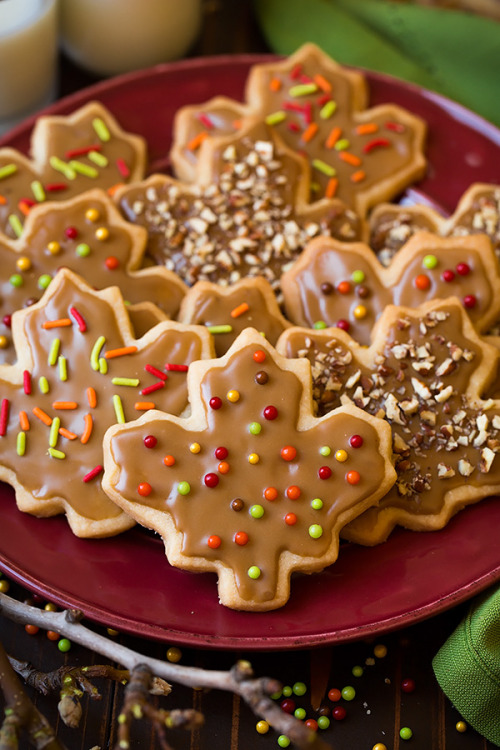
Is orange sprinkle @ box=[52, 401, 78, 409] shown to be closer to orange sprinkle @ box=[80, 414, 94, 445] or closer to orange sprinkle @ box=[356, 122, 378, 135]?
orange sprinkle @ box=[80, 414, 94, 445]

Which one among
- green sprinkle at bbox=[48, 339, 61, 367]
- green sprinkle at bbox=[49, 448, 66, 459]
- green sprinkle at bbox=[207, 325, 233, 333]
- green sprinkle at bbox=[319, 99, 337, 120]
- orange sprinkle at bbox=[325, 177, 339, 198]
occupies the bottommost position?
green sprinkle at bbox=[49, 448, 66, 459]

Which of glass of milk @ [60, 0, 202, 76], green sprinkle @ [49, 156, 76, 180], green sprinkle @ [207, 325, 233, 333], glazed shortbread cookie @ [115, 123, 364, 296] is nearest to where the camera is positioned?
green sprinkle @ [207, 325, 233, 333]

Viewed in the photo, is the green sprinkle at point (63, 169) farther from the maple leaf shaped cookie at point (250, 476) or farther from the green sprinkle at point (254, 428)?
the green sprinkle at point (254, 428)

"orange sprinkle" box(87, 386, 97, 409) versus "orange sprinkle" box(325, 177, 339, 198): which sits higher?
"orange sprinkle" box(325, 177, 339, 198)

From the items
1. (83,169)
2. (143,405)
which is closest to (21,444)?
(143,405)

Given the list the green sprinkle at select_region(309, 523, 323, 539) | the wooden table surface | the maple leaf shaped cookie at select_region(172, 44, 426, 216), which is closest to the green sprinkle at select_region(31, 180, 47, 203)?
the maple leaf shaped cookie at select_region(172, 44, 426, 216)

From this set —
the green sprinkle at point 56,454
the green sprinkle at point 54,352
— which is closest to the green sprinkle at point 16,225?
the green sprinkle at point 54,352

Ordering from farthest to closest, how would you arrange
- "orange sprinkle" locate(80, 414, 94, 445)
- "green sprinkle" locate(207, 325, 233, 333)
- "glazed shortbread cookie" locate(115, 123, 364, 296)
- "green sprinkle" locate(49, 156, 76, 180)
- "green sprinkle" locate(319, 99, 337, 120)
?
"green sprinkle" locate(319, 99, 337, 120)
"green sprinkle" locate(49, 156, 76, 180)
"glazed shortbread cookie" locate(115, 123, 364, 296)
"green sprinkle" locate(207, 325, 233, 333)
"orange sprinkle" locate(80, 414, 94, 445)
